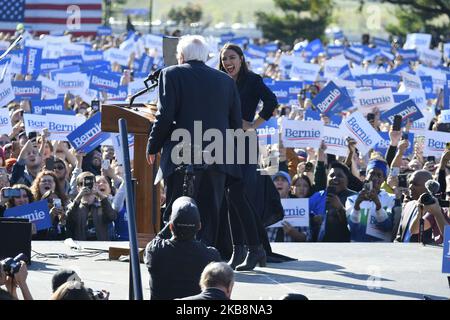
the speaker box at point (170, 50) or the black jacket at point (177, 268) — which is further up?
the speaker box at point (170, 50)

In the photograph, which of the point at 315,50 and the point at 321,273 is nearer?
the point at 321,273

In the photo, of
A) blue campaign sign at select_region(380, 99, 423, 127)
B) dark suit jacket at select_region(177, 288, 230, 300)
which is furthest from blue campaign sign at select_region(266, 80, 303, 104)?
dark suit jacket at select_region(177, 288, 230, 300)

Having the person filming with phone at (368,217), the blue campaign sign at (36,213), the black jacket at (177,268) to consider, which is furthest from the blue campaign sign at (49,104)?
the black jacket at (177,268)

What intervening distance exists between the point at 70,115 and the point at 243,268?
22.3 ft

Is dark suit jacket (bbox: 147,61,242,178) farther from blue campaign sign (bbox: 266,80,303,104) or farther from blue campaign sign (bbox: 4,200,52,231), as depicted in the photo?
blue campaign sign (bbox: 266,80,303,104)

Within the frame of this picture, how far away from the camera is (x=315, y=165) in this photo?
567 inches

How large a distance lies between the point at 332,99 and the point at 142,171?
30.4 ft

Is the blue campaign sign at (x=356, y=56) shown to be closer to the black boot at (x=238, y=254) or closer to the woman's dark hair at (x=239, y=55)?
the woman's dark hair at (x=239, y=55)

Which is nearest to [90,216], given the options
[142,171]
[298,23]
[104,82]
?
[142,171]

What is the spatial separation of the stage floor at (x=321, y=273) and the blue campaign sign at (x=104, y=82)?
10.6m

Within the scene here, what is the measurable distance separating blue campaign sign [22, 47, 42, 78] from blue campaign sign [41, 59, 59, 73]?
1.09 metres

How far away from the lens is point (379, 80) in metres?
24.3

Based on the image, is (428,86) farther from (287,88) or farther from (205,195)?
(205,195)

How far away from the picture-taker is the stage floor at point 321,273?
8.80 m
